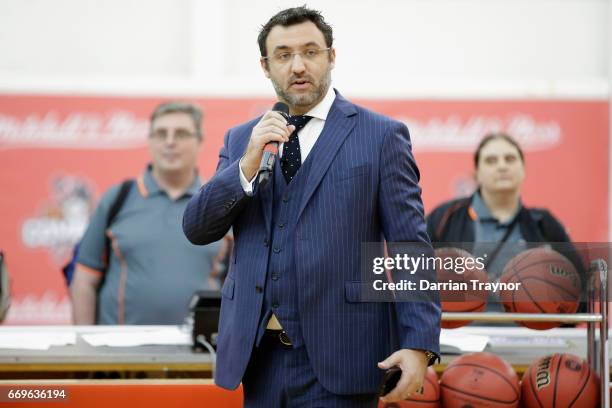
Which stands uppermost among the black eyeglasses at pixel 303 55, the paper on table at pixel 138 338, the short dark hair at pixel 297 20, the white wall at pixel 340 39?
the white wall at pixel 340 39

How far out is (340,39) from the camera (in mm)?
7230

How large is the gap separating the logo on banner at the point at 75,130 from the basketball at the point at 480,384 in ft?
12.7

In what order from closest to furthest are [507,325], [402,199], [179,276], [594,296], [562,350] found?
[402,199] → [594,296] → [562,350] → [507,325] → [179,276]

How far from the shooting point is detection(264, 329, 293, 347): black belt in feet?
6.57

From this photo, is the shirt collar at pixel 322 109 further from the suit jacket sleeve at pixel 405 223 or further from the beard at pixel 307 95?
the suit jacket sleeve at pixel 405 223

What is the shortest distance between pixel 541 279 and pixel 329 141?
0.95 m

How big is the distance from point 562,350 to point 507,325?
0.81 m

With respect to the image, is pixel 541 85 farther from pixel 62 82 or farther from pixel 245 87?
pixel 62 82

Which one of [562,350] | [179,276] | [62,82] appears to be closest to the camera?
[562,350]

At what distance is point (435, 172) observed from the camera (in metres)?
6.28

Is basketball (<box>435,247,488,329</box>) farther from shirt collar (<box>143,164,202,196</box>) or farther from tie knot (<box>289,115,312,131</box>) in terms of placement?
shirt collar (<box>143,164,202,196</box>)

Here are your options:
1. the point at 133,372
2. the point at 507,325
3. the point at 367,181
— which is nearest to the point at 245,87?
the point at 507,325

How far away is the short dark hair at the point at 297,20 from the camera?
6.81 feet

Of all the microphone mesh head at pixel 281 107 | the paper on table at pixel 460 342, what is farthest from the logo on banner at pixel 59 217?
the microphone mesh head at pixel 281 107
